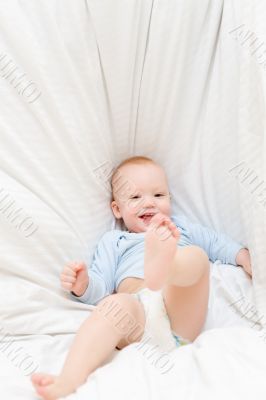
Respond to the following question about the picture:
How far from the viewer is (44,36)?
1.24 metres

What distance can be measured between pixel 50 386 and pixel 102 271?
391 mm

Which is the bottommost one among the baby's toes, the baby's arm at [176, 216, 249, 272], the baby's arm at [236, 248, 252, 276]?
the baby's arm at [236, 248, 252, 276]

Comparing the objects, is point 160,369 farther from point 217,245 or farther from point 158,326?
point 217,245

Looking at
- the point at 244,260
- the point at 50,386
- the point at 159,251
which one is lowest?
the point at 244,260

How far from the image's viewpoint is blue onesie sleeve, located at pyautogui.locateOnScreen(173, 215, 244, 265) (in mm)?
1277

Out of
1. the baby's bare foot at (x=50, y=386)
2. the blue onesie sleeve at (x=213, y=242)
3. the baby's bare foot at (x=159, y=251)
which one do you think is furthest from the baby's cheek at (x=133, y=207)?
the baby's bare foot at (x=50, y=386)

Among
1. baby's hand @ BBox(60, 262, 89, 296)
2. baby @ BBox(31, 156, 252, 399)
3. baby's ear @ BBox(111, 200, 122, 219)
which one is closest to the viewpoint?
baby @ BBox(31, 156, 252, 399)

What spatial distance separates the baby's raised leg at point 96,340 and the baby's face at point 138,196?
1.01 ft

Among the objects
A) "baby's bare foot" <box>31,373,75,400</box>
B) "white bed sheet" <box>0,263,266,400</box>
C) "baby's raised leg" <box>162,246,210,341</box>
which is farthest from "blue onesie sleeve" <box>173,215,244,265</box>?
"baby's bare foot" <box>31,373,75,400</box>

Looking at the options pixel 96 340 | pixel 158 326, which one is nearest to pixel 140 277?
pixel 158 326

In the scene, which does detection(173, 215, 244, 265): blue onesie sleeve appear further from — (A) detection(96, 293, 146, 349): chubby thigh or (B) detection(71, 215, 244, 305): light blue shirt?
(A) detection(96, 293, 146, 349): chubby thigh

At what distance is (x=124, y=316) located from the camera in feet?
3.30

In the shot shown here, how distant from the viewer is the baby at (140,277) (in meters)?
0.95

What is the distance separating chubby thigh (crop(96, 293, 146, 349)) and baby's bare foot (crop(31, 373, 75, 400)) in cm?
13
